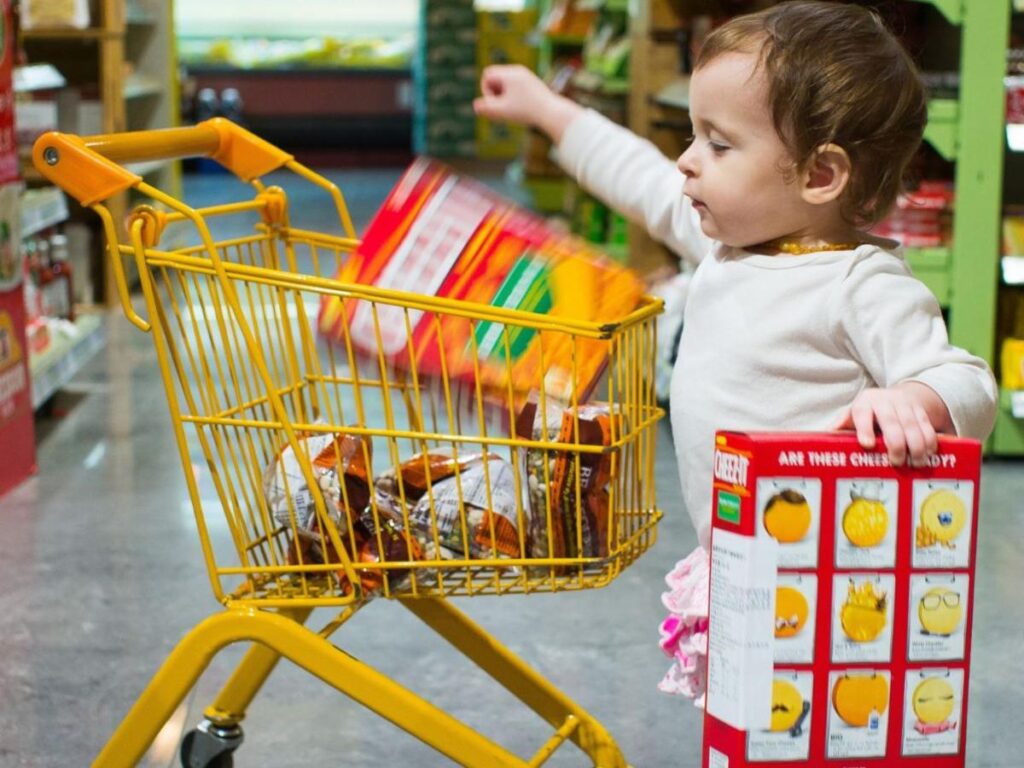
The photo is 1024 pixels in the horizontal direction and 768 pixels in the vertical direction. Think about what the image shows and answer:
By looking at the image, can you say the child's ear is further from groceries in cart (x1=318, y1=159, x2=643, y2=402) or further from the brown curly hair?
groceries in cart (x1=318, y1=159, x2=643, y2=402)

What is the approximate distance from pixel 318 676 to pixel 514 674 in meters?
0.37

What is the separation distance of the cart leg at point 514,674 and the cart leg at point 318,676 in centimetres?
18

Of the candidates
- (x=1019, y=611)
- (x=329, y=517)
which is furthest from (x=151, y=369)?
(x=329, y=517)

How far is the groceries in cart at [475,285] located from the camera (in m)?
1.74

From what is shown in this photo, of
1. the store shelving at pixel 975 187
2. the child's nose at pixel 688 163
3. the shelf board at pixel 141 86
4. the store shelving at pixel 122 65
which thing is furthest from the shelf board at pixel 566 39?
the child's nose at pixel 688 163

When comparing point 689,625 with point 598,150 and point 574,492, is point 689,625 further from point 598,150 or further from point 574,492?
point 598,150

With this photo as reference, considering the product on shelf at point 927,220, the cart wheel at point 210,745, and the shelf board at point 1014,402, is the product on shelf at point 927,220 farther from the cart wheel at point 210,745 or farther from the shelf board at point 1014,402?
the cart wheel at point 210,745

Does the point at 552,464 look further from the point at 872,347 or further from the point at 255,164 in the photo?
the point at 255,164

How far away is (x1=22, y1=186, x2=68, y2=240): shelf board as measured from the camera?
4840 millimetres

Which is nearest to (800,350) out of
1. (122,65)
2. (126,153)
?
(126,153)

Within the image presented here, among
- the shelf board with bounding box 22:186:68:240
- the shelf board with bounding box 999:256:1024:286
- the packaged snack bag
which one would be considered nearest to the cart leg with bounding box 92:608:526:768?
the packaged snack bag

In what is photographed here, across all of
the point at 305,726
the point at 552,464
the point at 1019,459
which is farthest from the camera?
the point at 1019,459

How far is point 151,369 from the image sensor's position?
223 inches

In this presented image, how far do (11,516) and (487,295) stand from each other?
93.6 inches
